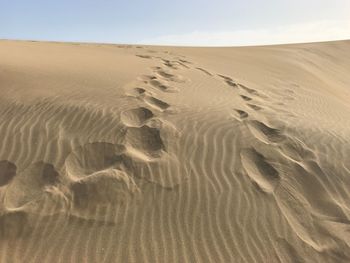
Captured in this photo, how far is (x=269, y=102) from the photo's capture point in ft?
28.6

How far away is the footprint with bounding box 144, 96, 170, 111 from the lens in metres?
6.96

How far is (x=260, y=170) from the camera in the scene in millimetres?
5547

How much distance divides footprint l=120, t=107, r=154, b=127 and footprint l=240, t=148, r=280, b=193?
1.51 metres

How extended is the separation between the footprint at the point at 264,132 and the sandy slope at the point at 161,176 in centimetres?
3

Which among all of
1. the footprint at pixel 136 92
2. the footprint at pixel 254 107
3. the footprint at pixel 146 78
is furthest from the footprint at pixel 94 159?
the footprint at pixel 146 78

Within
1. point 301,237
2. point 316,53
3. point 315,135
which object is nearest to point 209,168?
point 301,237

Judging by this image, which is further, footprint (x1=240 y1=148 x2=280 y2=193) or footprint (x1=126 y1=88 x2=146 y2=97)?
footprint (x1=126 y1=88 x2=146 y2=97)

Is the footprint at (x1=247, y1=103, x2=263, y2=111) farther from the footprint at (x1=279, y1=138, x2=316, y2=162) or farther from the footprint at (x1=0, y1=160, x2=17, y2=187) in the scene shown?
the footprint at (x1=0, y1=160, x2=17, y2=187)

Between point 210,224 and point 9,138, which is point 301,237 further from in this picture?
point 9,138

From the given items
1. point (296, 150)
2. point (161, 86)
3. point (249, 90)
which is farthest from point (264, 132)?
point (249, 90)

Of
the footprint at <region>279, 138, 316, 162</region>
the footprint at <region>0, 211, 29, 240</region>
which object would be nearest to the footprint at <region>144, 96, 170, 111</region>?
the footprint at <region>279, 138, 316, 162</region>

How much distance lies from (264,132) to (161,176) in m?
2.11

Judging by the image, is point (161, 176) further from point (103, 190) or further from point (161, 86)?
point (161, 86)

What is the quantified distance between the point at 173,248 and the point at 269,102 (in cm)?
514
